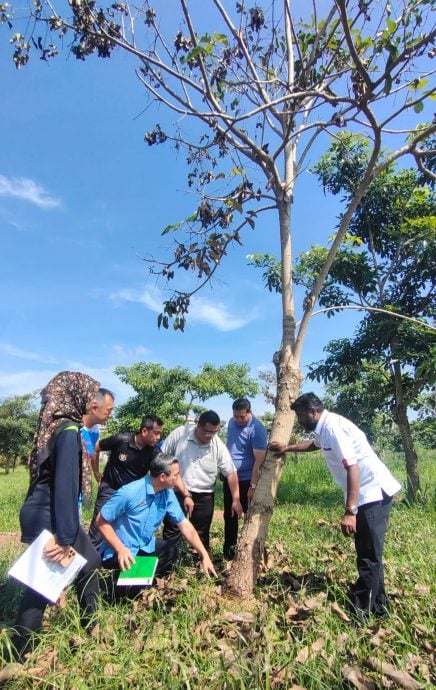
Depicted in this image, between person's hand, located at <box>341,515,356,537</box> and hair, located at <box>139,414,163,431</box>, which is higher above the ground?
hair, located at <box>139,414,163,431</box>

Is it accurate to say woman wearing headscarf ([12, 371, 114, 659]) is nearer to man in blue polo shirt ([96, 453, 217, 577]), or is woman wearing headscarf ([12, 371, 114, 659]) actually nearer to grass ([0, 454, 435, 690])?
grass ([0, 454, 435, 690])

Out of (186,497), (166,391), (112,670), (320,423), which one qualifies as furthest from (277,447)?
(166,391)

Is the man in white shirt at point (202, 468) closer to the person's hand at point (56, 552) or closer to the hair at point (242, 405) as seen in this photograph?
the hair at point (242, 405)

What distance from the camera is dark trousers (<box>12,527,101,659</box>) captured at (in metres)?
2.42

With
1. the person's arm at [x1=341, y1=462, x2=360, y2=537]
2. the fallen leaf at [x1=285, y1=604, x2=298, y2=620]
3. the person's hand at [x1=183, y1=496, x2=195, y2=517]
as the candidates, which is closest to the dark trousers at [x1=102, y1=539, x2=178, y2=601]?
the person's hand at [x1=183, y1=496, x2=195, y2=517]

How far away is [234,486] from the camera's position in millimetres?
4305

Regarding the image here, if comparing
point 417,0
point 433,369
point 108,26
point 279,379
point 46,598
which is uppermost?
point 108,26

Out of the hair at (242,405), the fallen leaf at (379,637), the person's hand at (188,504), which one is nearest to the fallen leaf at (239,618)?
the fallen leaf at (379,637)

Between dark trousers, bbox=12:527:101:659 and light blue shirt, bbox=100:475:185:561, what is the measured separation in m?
0.38

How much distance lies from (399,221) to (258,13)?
15.3 ft

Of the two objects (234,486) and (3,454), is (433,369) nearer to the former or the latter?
(234,486)

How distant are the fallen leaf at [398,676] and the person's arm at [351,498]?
0.92m

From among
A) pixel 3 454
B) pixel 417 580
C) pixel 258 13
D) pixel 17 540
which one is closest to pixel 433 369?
pixel 417 580

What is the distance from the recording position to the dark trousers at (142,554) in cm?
312
